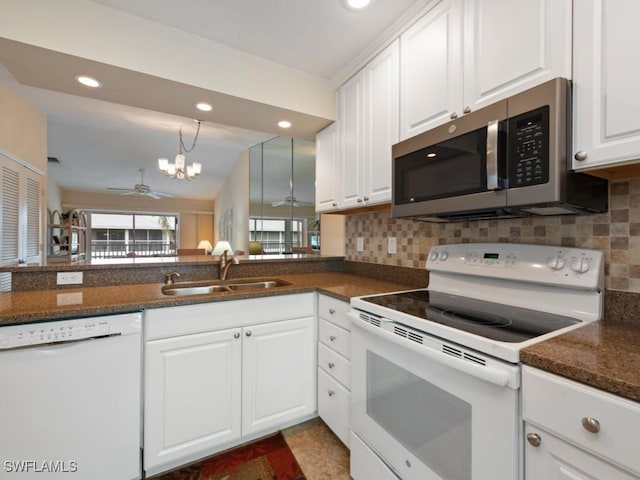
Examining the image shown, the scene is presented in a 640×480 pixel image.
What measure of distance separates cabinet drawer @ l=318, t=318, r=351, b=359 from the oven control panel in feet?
2.01

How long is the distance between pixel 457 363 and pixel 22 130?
4.88 meters

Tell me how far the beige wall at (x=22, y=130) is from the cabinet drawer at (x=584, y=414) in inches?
180

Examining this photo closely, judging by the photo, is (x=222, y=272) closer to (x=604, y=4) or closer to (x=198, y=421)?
(x=198, y=421)

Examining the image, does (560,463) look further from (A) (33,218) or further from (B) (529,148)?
(A) (33,218)

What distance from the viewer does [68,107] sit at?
368cm

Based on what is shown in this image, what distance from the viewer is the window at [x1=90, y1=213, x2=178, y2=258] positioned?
26.9ft

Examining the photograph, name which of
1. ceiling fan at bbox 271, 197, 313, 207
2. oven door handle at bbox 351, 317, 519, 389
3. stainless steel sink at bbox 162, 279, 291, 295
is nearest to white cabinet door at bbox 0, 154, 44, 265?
stainless steel sink at bbox 162, 279, 291, 295

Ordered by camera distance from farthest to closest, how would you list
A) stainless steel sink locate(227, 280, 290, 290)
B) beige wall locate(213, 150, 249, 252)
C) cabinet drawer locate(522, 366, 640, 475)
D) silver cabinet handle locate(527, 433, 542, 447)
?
beige wall locate(213, 150, 249, 252) < stainless steel sink locate(227, 280, 290, 290) < silver cabinet handle locate(527, 433, 542, 447) < cabinet drawer locate(522, 366, 640, 475)

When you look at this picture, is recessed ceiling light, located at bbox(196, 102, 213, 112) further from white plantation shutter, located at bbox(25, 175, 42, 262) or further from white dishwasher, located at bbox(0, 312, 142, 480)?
white plantation shutter, located at bbox(25, 175, 42, 262)

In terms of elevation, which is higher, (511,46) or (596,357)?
(511,46)

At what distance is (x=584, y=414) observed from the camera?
65 centimetres

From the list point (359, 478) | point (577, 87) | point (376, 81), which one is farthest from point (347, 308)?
point (376, 81)

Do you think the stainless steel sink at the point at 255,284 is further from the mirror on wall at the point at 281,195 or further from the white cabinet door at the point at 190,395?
the mirror on wall at the point at 281,195

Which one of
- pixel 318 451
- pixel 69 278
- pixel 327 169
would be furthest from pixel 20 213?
pixel 318 451
